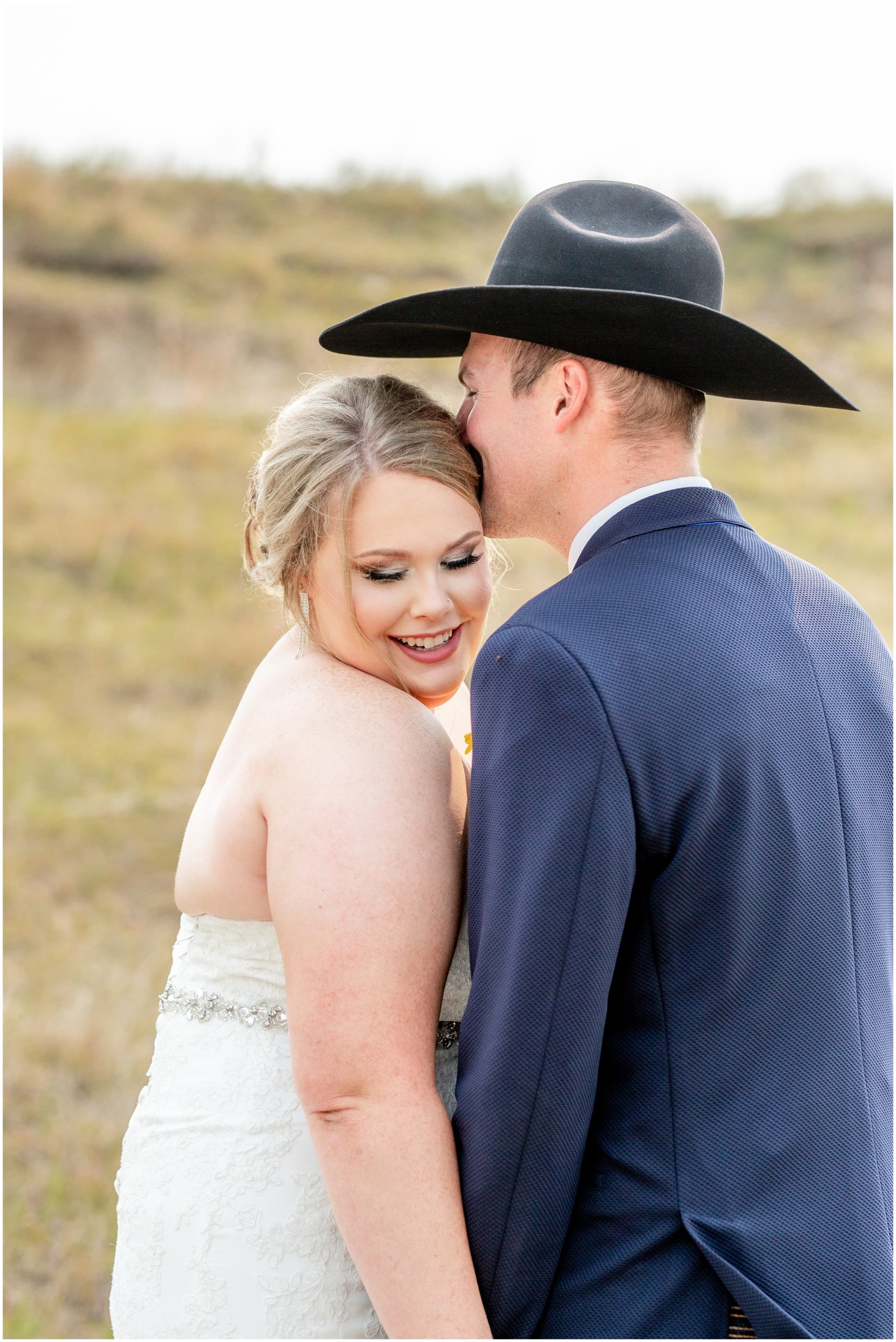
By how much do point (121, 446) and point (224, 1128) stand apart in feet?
38.9

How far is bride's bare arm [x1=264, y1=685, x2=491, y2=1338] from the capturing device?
5.91 ft

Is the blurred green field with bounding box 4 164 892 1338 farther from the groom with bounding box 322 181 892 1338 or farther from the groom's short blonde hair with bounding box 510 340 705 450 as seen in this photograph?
the groom with bounding box 322 181 892 1338

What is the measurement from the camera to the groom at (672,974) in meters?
1.68

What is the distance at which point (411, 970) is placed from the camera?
6.16ft

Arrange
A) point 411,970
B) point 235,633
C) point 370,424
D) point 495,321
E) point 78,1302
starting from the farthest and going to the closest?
1. point 235,633
2. point 78,1302
3. point 370,424
4. point 495,321
5. point 411,970

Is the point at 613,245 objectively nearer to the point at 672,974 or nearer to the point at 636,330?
the point at 636,330

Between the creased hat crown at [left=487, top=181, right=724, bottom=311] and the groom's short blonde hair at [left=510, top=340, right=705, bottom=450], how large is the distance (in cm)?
12

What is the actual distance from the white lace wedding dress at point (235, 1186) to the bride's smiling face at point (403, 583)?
51 cm

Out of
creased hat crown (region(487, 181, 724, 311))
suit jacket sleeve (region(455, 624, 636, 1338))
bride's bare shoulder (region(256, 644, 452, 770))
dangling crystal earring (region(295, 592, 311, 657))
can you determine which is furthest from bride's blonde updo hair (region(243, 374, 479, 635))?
suit jacket sleeve (region(455, 624, 636, 1338))

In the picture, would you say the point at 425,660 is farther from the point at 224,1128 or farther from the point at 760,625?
the point at 224,1128

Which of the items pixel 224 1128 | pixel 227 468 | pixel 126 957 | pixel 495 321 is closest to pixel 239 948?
pixel 224 1128

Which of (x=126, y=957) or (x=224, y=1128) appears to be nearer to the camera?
(x=224, y=1128)

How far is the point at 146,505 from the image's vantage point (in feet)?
40.4

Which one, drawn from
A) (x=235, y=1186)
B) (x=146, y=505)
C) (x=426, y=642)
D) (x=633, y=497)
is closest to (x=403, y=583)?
(x=426, y=642)
